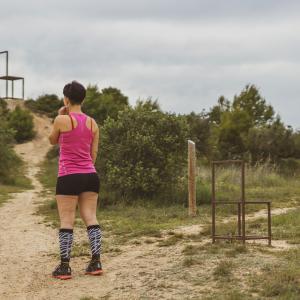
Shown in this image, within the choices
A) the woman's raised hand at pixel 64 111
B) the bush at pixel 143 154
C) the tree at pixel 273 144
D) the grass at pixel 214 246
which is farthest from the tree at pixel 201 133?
the woman's raised hand at pixel 64 111

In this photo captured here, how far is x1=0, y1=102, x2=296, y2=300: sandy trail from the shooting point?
577cm

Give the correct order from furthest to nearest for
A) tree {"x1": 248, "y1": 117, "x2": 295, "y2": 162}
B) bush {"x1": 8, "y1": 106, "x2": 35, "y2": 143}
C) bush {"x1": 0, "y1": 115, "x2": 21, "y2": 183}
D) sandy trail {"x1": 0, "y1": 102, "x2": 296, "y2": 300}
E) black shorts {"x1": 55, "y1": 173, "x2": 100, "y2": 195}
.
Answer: bush {"x1": 8, "y1": 106, "x2": 35, "y2": 143} → tree {"x1": 248, "y1": 117, "x2": 295, "y2": 162} → bush {"x1": 0, "y1": 115, "x2": 21, "y2": 183} → black shorts {"x1": 55, "y1": 173, "x2": 100, "y2": 195} → sandy trail {"x1": 0, "y1": 102, "x2": 296, "y2": 300}

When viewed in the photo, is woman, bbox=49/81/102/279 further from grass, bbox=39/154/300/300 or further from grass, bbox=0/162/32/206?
grass, bbox=0/162/32/206

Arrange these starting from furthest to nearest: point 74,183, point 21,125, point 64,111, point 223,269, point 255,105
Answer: point 255,105
point 21,125
point 64,111
point 74,183
point 223,269

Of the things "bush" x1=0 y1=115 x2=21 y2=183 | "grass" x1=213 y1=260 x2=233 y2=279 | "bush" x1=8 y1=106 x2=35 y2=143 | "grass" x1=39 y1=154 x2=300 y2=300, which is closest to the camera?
"grass" x1=39 y1=154 x2=300 y2=300

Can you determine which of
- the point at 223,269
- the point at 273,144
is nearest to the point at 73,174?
the point at 223,269

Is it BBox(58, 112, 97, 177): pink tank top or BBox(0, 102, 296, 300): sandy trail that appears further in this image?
BBox(58, 112, 97, 177): pink tank top

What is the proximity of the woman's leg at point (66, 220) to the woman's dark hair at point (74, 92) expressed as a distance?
98cm

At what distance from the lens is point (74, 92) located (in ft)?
21.4

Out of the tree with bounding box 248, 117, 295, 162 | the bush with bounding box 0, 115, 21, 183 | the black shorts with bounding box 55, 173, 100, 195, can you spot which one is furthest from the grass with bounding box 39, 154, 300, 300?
the tree with bounding box 248, 117, 295, 162

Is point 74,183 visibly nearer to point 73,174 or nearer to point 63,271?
point 73,174

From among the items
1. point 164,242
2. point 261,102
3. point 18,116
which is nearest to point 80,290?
point 164,242

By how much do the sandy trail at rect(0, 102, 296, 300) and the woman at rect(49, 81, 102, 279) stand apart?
295 millimetres

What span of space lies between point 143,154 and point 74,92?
872cm
